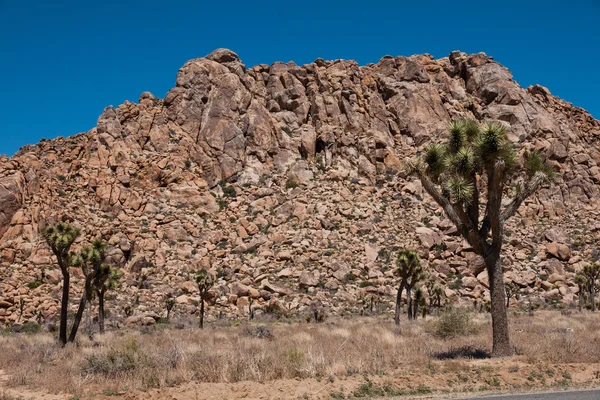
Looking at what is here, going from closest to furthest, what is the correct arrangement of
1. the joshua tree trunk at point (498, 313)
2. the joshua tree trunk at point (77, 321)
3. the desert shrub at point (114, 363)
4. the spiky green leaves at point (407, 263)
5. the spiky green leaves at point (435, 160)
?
1. the desert shrub at point (114, 363)
2. the joshua tree trunk at point (498, 313)
3. the spiky green leaves at point (435, 160)
4. the joshua tree trunk at point (77, 321)
5. the spiky green leaves at point (407, 263)

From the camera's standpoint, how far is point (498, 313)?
13773 millimetres

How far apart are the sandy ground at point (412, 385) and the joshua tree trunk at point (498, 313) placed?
63.9 inches

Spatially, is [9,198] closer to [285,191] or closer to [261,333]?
[285,191]

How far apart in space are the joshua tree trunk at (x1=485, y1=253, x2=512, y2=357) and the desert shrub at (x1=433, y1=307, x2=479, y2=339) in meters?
5.40

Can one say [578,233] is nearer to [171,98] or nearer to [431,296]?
[431,296]

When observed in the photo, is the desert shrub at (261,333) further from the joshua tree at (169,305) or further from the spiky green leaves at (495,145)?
the joshua tree at (169,305)

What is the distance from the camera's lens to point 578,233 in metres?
52.3

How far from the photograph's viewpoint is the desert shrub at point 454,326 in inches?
754

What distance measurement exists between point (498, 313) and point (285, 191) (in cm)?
4113

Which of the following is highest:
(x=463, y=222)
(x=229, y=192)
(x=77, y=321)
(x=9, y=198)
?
(x=229, y=192)

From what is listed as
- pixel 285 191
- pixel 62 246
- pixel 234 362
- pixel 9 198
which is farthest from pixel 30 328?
pixel 285 191

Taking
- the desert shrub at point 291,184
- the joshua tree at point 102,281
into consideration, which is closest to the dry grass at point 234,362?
the joshua tree at point 102,281

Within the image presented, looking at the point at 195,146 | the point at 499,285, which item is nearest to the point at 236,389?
the point at 499,285

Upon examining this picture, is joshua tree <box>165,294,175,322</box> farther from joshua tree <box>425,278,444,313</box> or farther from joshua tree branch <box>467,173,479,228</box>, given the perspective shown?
joshua tree branch <box>467,173,479,228</box>
